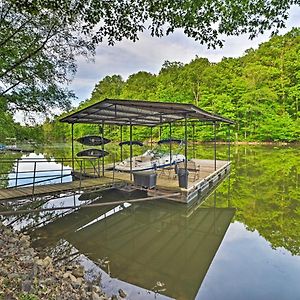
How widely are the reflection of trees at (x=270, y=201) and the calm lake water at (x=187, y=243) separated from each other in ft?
0.09

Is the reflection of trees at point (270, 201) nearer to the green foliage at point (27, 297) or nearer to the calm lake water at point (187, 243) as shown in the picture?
the calm lake water at point (187, 243)

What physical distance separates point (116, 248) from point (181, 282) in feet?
5.92

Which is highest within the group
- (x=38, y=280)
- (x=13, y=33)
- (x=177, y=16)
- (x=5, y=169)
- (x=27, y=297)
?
(x=13, y=33)

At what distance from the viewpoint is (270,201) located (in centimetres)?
891

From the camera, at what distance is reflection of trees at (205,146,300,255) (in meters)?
6.28

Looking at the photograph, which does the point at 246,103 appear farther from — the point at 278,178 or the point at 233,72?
the point at 278,178

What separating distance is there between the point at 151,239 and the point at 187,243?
0.83 meters

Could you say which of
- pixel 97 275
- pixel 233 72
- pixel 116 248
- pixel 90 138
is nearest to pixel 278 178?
pixel 90 138

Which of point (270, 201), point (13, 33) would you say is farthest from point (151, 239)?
point (13, 33)

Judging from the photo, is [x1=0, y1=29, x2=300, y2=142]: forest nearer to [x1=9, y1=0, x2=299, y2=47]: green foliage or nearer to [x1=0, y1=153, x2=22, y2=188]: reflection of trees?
[x1=0, y1=153, x2=22, y2=188]: reflection of trees

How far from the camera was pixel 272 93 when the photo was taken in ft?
101

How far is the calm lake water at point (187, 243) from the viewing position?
4.17 metres

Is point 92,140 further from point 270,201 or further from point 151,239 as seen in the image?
point 270,201

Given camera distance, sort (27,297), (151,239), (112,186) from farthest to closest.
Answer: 1. (112,186)
2. (151,239)
3. (27,297)
